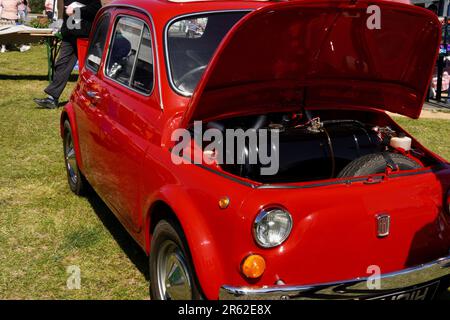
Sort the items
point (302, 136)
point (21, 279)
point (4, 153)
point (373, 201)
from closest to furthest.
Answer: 1. point (373, 201)
2. point (302, 136)
3. point (21, 279)
4. point (4, 153)

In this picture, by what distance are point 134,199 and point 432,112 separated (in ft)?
24.3

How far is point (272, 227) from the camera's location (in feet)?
8.68

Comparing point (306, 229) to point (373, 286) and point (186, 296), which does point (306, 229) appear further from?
point (186, 296)

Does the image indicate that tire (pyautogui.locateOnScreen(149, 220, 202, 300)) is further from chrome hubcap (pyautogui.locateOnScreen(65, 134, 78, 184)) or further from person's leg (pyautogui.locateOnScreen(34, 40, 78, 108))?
person's leg (pyautogui.locateOnScreen(34, 40, 78, 108))

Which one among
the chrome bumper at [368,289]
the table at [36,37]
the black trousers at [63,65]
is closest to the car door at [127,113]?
the chrome bumper at [368,289]

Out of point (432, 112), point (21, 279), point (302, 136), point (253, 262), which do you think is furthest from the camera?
point (432, 112)

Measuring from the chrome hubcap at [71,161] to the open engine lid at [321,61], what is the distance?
7.76ft

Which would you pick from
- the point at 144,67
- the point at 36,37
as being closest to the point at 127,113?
the point at 144,67

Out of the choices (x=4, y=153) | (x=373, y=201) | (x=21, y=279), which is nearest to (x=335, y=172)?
(x=373, y=201)

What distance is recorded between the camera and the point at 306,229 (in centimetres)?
266

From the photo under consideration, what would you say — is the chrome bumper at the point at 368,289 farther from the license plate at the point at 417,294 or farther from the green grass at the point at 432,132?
the green grass at the point at 432,132

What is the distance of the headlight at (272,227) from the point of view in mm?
2602

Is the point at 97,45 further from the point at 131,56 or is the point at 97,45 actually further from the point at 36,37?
the point at 36,37

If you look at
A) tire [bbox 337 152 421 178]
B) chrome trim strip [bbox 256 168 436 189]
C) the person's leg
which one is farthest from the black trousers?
chrome trim strip [bbox 256 168 436 189]
